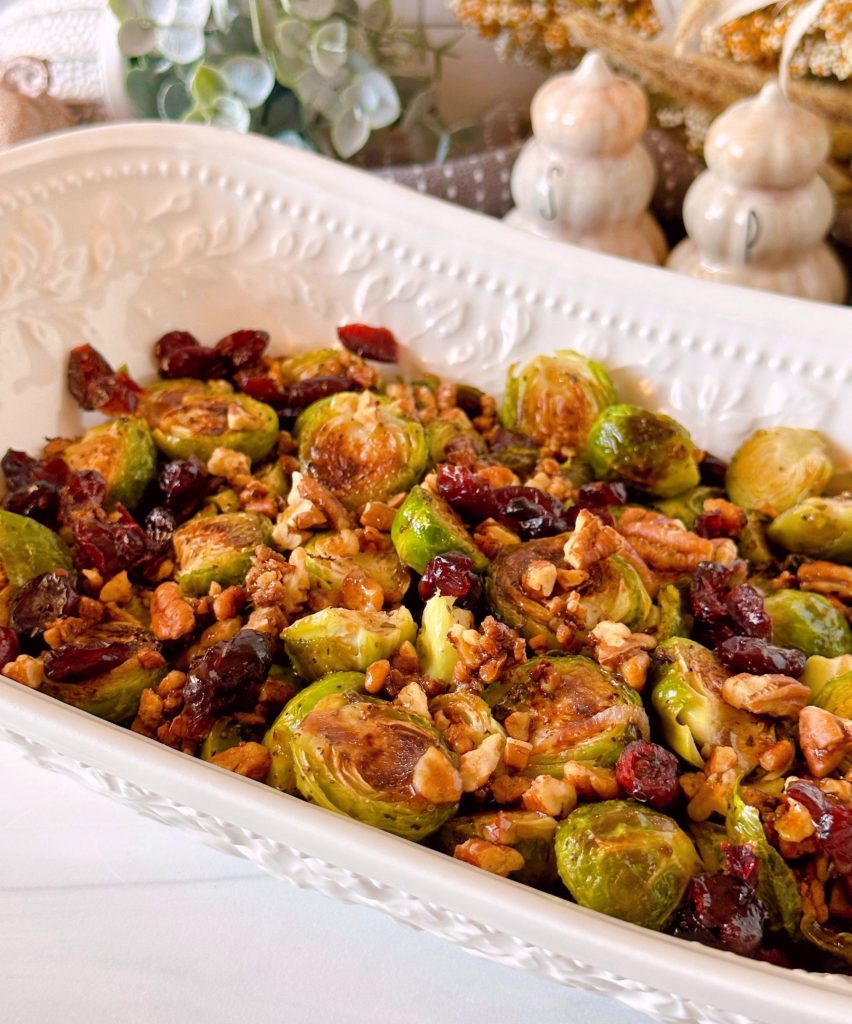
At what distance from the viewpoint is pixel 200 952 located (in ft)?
4.43

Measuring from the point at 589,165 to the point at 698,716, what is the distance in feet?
4.51

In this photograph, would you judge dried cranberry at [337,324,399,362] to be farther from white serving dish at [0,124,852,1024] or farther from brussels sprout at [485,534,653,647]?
brussels sprout at [485,534,653,647]

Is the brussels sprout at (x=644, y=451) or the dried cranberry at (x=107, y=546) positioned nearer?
the dried cranberry at (x=107, y=546)

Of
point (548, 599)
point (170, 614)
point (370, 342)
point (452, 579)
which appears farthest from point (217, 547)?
point (370, 342)

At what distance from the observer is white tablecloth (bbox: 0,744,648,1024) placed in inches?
51.1

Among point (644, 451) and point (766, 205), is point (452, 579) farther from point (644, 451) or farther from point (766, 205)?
point (766, 205)

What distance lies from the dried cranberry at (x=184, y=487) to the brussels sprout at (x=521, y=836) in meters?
0.70

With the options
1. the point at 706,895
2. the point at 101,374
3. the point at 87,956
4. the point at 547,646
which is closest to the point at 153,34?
the point at 101,374

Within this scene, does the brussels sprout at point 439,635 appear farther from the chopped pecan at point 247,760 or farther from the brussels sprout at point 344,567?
the chopped pecan at point 247,760

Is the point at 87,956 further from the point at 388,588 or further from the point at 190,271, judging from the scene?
the point at 190,271

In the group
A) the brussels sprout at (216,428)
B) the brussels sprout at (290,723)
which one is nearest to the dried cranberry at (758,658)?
the brussels sprout at (290,723)

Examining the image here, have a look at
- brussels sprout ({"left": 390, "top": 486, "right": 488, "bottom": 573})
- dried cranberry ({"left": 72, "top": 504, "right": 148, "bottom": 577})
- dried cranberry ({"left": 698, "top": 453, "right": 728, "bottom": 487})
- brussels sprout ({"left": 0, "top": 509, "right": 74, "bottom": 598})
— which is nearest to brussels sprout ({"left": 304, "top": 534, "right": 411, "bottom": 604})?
brussels sprout ({"left": 390, "top": 486, "right": 488, "bottom": 573})

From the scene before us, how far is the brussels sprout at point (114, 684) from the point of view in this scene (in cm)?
140

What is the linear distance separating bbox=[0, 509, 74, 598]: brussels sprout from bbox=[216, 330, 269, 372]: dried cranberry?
20.6 inches
